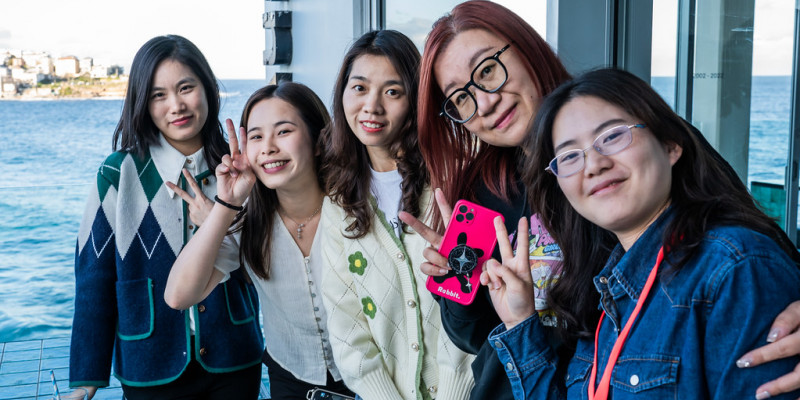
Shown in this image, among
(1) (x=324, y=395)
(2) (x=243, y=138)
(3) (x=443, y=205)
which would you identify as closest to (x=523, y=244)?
(3) (x=443, y=205)

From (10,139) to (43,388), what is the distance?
36721mm

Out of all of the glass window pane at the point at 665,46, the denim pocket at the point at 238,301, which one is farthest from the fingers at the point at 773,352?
the denim pocket at the point at 238,301

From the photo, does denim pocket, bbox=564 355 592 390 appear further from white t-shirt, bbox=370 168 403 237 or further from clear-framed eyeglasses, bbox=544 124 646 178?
white t-shirt, bbox=370 168 403 237

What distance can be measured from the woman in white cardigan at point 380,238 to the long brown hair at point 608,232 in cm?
45

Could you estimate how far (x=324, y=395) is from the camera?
6.38ft

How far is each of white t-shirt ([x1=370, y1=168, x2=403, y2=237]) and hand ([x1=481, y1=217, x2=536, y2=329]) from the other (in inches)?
21.0

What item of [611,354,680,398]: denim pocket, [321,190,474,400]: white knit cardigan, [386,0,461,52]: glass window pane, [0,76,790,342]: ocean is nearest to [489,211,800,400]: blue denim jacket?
[611,354,680,398]: denim pocket

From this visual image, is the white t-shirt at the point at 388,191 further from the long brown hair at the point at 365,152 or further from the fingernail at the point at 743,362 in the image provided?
the fingernail at the point at 743,362

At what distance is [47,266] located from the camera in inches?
570

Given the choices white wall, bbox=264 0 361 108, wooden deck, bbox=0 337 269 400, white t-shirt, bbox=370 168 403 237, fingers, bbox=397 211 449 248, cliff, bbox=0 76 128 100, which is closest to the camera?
fingers, bbox=397 211 449 248

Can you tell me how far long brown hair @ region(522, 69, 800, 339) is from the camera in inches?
42.8

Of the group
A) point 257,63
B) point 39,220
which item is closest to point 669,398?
point 39,220

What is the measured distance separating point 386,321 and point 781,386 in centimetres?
98

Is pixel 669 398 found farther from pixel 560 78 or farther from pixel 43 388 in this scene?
pixel 43 388
